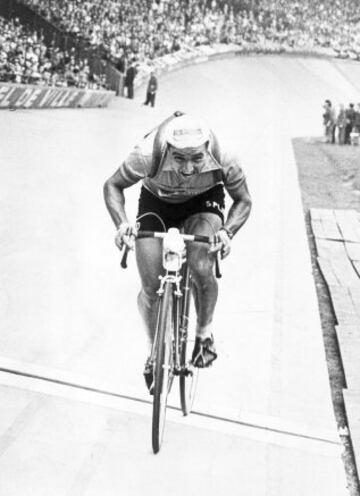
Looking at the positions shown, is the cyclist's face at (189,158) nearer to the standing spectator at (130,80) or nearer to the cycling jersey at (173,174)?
the cycling jersey at (173,174)

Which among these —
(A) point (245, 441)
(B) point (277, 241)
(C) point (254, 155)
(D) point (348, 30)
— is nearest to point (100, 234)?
(B) point (277, 241)

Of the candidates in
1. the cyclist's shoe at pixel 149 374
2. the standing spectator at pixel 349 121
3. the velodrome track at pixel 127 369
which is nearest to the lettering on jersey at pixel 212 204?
the cyclist's shoe at pixel 149 374

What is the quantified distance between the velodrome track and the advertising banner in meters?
8.07

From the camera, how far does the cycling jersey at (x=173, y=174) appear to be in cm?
332

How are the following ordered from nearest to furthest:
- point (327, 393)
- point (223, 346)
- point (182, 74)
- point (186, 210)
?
point (186, 210) → point (327, 393) → point (223, 346) → point (182, 74)

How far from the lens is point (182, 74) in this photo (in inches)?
1375

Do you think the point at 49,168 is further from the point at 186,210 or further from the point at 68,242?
the point at 186,210

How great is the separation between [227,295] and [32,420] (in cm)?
270

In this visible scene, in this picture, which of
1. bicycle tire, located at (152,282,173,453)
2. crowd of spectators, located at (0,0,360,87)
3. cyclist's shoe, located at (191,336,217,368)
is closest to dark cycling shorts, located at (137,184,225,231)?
bicycle tire, located at (152,282,173,453)

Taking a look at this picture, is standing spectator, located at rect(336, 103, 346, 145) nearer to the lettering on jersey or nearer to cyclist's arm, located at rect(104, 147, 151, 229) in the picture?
the lettering on jersey

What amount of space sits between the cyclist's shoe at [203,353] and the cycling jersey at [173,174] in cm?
91

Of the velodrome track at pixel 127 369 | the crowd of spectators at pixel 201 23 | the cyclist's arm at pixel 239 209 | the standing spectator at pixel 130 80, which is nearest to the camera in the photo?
the velodrome track at pixel 127 369

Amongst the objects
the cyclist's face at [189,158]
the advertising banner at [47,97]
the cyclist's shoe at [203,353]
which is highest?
the cyclist's face at [189,158]

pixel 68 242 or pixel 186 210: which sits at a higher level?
pixel 186 210
